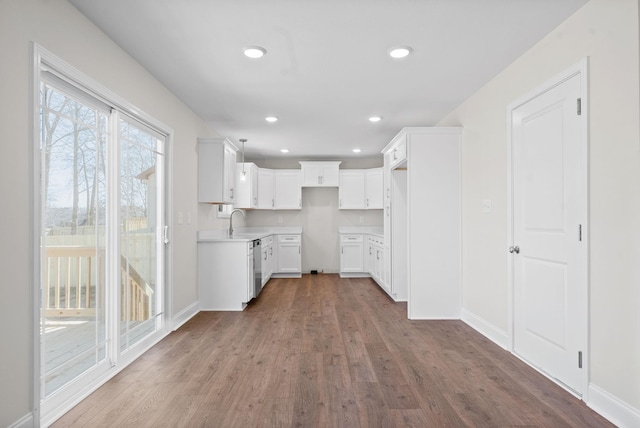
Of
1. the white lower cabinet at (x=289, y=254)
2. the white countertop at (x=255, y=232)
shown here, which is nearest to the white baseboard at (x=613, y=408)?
the white countertop at (x=255, y=232)

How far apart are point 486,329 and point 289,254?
4.15 metres

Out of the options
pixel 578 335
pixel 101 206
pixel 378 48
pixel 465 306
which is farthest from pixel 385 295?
pixel 101 206

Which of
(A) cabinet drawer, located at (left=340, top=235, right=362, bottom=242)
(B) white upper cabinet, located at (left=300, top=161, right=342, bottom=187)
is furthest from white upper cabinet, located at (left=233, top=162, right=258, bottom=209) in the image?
(A) cabinet drawer, located at (left=340, top=235, right=362, bottom=242)

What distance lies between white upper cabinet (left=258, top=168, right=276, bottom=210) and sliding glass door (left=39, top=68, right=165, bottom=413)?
375cm

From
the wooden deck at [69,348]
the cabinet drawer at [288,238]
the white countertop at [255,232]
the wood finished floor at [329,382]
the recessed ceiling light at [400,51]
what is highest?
the recessed ceiling light at [400,51]

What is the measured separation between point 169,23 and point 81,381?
241 cm

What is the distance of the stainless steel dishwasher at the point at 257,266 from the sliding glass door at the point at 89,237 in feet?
5.50

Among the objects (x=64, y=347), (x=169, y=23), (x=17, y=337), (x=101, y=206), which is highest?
(x=169, y=23)

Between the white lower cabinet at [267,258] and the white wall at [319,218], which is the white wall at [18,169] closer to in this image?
the white lower cabinet at [267,258]

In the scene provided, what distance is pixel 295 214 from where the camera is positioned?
25.0 feet

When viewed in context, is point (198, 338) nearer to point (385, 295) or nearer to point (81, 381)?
point (81, 381)

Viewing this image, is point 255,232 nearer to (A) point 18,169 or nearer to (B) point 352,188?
(B) point 352,188

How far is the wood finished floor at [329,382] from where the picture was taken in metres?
2.05

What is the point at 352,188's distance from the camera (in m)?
7.30
